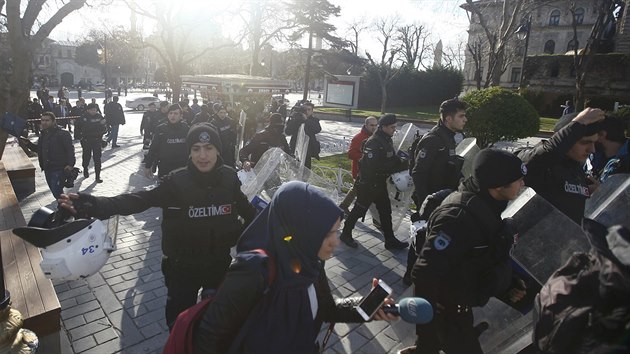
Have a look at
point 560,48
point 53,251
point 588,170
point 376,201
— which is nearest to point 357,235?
point 376,201

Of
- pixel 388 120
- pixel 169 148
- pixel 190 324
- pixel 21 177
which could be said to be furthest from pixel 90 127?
pixel 190 324

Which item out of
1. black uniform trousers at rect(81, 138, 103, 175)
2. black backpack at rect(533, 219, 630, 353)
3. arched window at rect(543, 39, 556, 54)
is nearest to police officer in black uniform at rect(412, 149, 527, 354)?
black backpack at rect(533, 219, 630, 353)

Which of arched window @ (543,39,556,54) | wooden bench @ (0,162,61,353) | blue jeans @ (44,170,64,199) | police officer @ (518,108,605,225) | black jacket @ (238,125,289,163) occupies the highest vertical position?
arched window @ (543,39,556,54)

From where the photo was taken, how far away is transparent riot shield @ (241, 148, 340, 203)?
4.69m

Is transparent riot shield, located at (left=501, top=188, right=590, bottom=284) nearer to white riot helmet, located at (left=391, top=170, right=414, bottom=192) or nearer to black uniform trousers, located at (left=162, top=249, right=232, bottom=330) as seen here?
black uniform trousers, located at (left=162, top=249, right=232, bottom=330)

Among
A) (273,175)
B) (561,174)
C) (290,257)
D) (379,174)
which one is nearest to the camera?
(290,257)

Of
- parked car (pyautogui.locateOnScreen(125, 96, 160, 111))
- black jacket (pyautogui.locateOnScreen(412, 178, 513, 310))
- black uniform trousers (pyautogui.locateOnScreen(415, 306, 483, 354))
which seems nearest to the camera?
black jacket (pyautogui.locateOnScreen(412, 178, 513, 310))

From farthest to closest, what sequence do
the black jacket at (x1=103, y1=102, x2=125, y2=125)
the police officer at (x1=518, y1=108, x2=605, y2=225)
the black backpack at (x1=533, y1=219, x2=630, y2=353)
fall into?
the black jacket at (x1=103, y1=102, x2=125, y2=125), the police officer at (x1=518, y1=108, x2=605, y2=225), the black backpack at (x1=533, y1=219, x2=630, y2=353)

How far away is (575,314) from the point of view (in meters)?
1.58

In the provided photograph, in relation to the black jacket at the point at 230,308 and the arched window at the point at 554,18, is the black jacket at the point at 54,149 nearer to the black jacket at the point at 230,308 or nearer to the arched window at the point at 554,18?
the black jacket at the point at 230,308

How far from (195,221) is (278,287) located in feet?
4.98

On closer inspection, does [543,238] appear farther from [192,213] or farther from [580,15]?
[580,15]

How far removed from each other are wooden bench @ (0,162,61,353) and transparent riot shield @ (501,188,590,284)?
→ 11.6 ft

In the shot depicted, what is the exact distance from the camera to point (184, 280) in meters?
3.01
